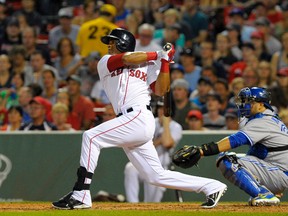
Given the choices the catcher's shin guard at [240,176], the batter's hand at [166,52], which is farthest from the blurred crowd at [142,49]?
the batter's hand at [166,52]

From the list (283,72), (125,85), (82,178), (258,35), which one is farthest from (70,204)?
(258,35)

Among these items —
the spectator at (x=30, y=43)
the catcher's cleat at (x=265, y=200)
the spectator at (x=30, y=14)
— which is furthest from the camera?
the spectator at (x=30, y=14)

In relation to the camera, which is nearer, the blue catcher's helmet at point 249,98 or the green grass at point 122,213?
the green grass at point 122,213

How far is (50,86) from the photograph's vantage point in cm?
1509

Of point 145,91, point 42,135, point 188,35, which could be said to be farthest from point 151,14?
point 145,91

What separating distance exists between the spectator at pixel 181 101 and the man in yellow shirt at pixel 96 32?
2.20m

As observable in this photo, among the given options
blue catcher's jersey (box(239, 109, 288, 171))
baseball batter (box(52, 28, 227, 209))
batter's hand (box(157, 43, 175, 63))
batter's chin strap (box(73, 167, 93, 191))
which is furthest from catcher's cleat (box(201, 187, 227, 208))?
batter's hand (box(157, 43, 175, 63))

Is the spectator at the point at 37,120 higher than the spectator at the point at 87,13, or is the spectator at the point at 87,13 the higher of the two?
the spectator at the point at 87,13

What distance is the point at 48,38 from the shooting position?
58.0 feet

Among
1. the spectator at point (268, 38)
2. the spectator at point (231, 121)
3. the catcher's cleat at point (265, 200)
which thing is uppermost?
the spectator at point (268, 38)

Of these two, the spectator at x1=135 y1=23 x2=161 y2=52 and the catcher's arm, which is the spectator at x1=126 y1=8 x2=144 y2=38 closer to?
the spectator at x1=135 y1=23 x2=161 y2=52

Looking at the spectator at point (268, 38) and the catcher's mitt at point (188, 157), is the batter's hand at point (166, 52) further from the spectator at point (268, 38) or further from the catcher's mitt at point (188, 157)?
the spectator at point (268, 38)

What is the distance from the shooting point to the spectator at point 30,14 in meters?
17.9

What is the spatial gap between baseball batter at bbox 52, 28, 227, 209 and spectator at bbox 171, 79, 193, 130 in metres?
4.77
